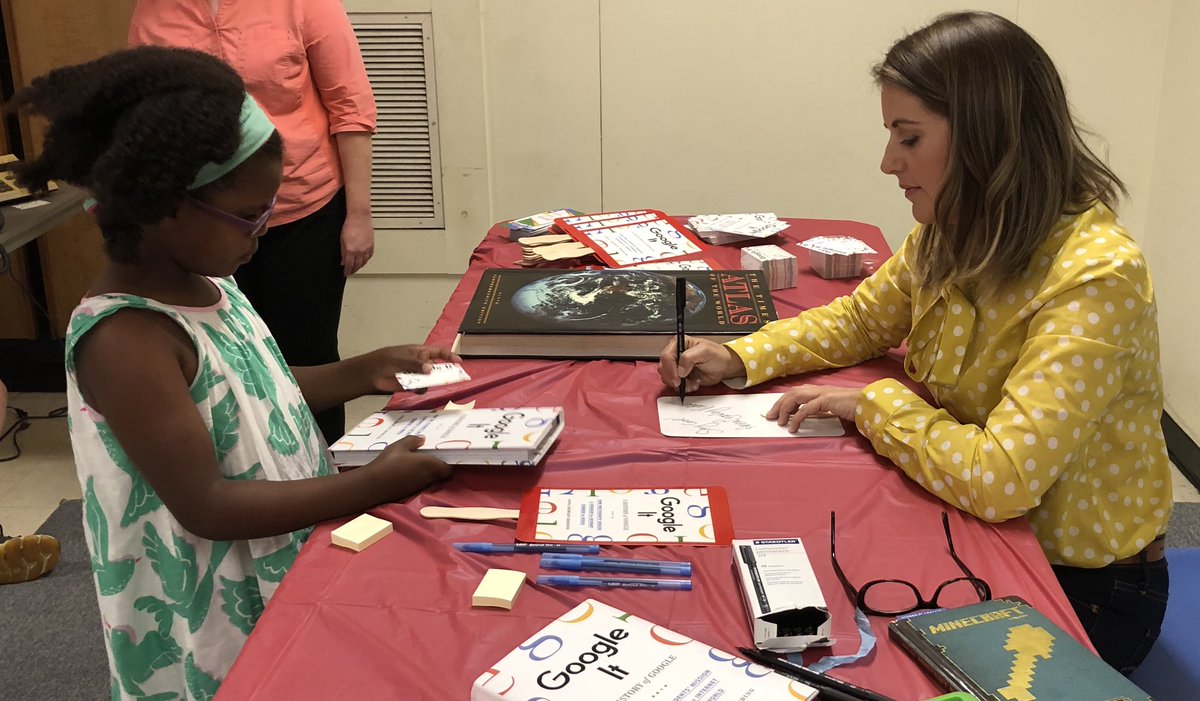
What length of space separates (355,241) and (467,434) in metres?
1.25

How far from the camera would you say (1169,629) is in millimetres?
1392

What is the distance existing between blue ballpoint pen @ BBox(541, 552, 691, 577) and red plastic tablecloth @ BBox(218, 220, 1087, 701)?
2 cm

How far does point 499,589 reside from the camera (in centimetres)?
103

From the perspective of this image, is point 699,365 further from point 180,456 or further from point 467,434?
point 180,456

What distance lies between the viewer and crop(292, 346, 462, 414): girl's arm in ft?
5.22

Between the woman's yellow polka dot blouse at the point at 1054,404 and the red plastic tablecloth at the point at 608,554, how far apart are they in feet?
0.20

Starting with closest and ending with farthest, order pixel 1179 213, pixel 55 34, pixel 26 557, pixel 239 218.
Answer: pixel 239 218 → pixel 26 557 → pixel 1179 213 → pixel 55 34

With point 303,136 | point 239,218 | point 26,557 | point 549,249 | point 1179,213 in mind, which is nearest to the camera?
point 239,218

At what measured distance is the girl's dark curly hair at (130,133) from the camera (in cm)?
113

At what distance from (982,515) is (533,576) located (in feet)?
1.80

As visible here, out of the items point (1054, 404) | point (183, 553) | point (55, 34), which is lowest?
point (183, 553)

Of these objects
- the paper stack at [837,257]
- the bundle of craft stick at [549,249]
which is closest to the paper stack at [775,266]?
the paper stack at [837,257]

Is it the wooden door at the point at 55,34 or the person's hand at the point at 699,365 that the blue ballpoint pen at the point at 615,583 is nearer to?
the person's hand at the point at 699,365

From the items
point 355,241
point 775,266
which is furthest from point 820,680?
point 355,241
